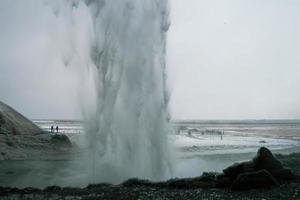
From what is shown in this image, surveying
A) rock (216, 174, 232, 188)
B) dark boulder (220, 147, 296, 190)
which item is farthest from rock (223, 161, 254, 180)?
rock (216, 174, 232, 188)

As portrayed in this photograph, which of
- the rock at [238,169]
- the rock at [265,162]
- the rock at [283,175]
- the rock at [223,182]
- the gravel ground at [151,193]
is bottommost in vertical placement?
the gravel ground at [151,193]

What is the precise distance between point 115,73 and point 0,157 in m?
14.4

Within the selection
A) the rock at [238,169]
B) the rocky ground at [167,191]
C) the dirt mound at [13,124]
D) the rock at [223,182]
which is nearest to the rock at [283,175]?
the rocky ground at [167,191]

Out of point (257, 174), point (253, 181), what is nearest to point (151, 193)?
point (253, 181)

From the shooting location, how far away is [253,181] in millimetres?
20047

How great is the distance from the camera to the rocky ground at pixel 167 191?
1842 cm

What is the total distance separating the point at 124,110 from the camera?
29.8m

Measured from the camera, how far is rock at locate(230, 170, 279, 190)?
19.8m

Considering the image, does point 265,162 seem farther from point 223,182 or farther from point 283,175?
point 223,182

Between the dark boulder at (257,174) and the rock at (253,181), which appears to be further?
the dark boulder at (257,174)

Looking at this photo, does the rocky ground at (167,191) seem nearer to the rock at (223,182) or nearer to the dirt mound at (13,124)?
the rock at (223,182)

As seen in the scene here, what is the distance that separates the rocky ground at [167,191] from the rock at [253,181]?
24cm

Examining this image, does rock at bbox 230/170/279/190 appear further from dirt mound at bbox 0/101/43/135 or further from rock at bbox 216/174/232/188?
dirt mound at bbox 0/101/43/135

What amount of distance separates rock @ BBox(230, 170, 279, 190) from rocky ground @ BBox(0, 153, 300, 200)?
0.24m
